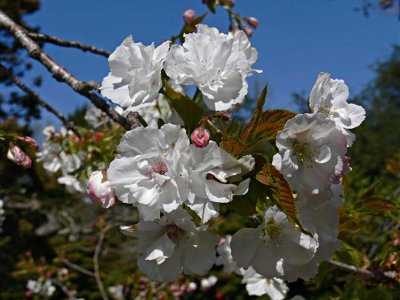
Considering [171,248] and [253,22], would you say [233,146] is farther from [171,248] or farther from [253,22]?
[253,22]

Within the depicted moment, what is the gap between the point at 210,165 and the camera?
696 millimetres

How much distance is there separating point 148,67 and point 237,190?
0.29 meters

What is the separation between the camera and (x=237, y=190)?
712 mm

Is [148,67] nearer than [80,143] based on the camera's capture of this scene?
Yes

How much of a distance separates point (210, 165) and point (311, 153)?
0.18 m

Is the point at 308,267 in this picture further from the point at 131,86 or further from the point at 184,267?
the point at 131,86

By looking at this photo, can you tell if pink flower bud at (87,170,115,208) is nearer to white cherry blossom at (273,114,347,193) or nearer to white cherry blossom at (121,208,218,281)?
white cherry blossom at (121,208,218,281)

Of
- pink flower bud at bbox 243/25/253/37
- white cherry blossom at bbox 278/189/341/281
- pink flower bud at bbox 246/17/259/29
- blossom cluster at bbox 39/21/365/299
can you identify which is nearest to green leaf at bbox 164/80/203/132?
blossom cluster at bbox 39/21/365/299

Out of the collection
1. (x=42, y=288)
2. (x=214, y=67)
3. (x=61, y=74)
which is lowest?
(x=42, y=288)

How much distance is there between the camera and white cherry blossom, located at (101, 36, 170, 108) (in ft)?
2.68

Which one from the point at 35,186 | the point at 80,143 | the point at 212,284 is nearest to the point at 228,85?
the point at 80,143

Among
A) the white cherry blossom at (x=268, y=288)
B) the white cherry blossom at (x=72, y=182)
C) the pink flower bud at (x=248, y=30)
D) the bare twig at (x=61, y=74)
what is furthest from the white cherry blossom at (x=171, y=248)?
the white cherry blossom at (x=72, y=182)

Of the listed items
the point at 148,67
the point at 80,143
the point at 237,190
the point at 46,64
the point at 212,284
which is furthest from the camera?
the point at 212,284

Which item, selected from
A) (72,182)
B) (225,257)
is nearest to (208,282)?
(72,182)
